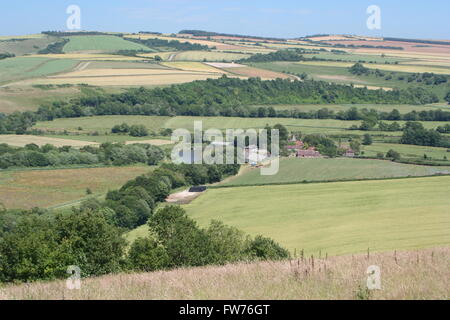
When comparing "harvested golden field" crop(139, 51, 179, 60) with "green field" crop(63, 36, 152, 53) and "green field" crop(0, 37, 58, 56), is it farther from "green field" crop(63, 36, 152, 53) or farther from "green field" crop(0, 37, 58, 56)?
"green field" crop(0, 37, 58, 56)

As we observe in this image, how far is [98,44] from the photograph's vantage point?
14950 cm

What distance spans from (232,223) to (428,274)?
22.8 meters

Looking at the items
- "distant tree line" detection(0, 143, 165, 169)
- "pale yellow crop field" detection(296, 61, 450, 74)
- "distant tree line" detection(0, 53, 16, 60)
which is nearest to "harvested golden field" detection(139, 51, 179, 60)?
"distant tree line" detection(0, 53, 16, 60)

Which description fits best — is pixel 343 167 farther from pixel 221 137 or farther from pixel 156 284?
Answer: pixel 156 284

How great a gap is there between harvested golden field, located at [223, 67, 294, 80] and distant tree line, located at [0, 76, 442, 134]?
18.3 feet

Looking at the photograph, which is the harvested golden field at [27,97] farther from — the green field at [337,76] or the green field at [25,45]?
the green field at [25,45]

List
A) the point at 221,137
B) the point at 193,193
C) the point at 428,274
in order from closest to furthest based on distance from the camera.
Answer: the point at 428,274, the point at 193,193, the point at 221,137

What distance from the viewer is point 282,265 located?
10.7m

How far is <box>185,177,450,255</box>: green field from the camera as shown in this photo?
25.1 metres

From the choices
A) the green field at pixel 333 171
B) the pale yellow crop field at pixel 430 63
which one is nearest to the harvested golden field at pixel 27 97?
the green field at pixel 333 171

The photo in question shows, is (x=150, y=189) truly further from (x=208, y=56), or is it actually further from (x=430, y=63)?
(x=208, y=56)

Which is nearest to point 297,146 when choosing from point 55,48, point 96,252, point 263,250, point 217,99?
point 217,99

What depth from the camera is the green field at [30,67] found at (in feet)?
344

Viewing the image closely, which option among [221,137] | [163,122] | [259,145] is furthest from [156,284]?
[163,122]
